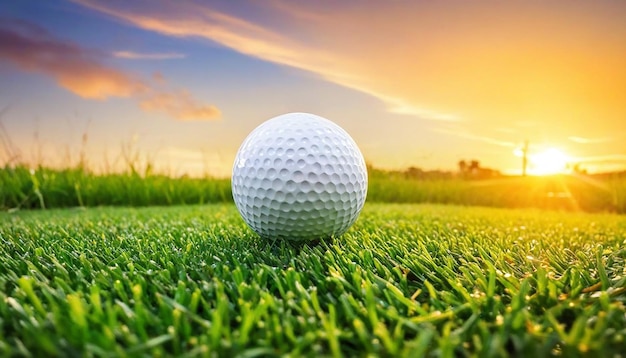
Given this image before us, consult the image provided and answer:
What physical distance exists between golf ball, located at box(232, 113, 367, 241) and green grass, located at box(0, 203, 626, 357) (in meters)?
0.16

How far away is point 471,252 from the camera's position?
2338mm

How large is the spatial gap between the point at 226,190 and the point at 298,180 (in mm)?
5592

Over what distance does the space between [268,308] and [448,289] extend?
30.2 inches

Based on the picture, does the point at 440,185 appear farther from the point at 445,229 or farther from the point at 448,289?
the point at 448,289

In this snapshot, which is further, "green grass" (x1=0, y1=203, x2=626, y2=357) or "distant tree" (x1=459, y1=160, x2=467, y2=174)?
"distant tree" (x1=459, y1=160, x2=467, y2=174)

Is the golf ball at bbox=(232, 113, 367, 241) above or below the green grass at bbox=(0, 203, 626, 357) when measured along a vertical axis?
above

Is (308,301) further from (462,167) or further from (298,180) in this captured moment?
(462,167)

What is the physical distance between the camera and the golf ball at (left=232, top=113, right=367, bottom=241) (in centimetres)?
249

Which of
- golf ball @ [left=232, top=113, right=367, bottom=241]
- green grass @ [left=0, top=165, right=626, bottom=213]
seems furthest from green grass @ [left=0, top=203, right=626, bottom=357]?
green grass @ [left=0, top=165, right=626, bottom=213]

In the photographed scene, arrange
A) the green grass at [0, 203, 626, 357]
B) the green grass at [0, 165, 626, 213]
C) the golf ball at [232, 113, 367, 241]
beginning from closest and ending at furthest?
the green grass at [0, 203, 626, 357]
the golf ball at [232, 113, 367, 241]
the green grass at [0, 165, 626, 213]

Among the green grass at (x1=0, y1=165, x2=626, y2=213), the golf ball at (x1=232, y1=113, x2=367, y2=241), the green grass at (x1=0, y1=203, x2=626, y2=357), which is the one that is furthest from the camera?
the green grass at (x1=0, y1=165, x2=626, y2=213)

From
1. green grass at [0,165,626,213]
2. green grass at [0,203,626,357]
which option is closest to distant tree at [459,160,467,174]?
green grass at [0,165,626,213]

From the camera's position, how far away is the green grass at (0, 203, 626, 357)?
4.00 feet

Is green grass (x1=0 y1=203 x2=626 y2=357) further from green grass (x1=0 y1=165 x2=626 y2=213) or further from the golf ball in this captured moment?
green grass (x1=0 y1=165 x2=626 y2=213)
